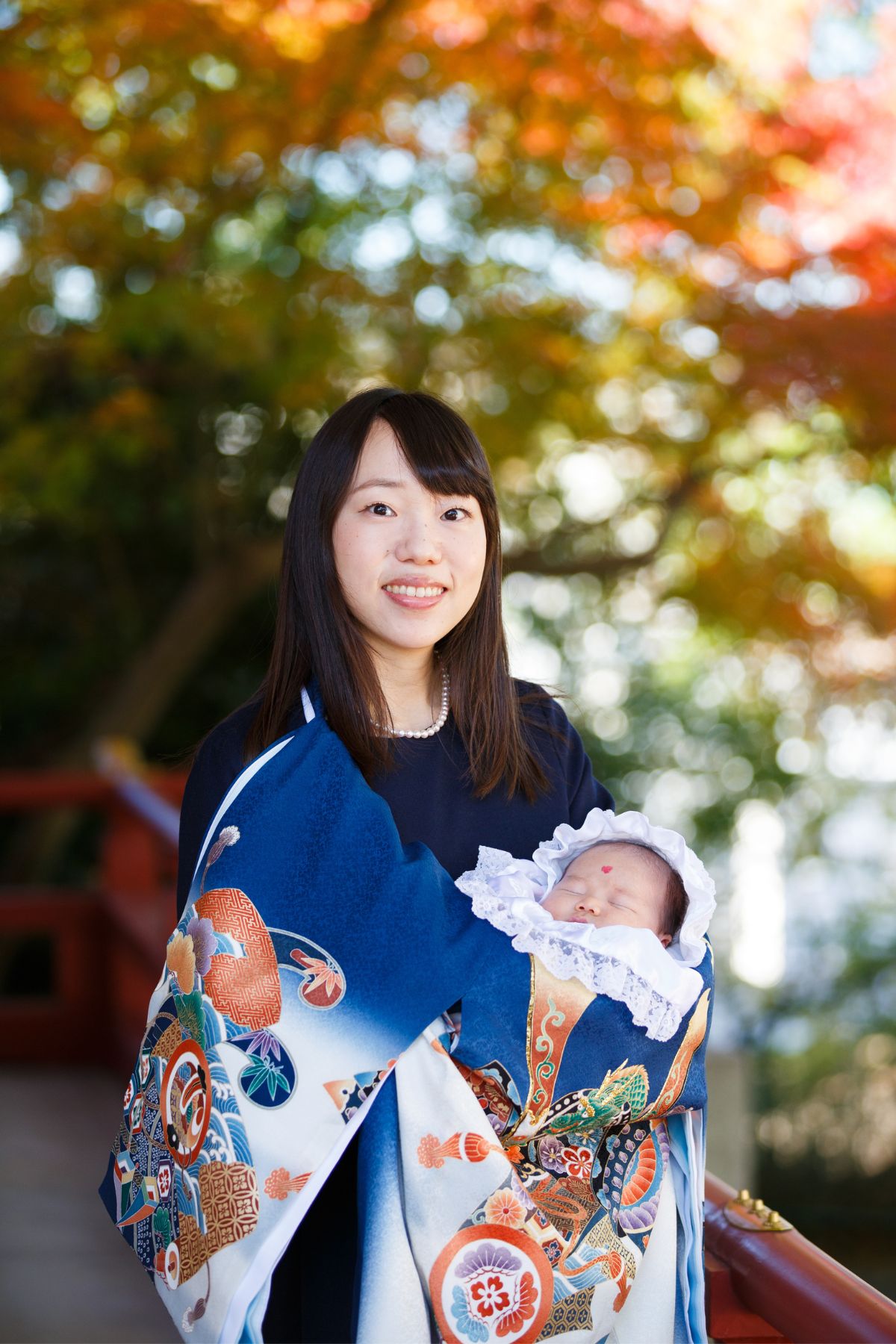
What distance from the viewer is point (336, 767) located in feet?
4.85

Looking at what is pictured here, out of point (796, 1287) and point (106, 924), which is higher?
point (796, 1287)

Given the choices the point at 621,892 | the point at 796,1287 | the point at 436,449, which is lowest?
the point at 796,1287

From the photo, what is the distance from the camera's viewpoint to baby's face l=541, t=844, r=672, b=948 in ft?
4.93

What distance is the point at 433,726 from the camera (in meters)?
1.70

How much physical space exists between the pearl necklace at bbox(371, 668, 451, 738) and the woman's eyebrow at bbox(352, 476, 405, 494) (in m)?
0.27

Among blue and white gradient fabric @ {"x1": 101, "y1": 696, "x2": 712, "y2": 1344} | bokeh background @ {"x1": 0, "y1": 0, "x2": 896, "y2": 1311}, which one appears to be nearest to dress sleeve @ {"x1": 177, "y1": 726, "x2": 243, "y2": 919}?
blue and white gradient fabric @ {"x1": 101, "y1": 696, "x2": 712, "y2": 1344}

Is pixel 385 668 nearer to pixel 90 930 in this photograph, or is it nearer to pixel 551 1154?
pixel 551 1154

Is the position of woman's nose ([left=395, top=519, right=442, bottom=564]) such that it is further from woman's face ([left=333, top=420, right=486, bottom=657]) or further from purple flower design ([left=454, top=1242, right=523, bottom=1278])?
purple flower design ([left=454, top=1242, right=523, bottom=1278])

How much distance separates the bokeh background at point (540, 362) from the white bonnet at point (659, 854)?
236cm

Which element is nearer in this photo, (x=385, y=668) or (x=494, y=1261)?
(x=494, y=1261)

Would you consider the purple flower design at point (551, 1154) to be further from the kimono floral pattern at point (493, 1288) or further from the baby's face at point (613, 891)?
the baby's face at point (613, 891)

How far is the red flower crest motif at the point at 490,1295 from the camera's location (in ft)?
4.36

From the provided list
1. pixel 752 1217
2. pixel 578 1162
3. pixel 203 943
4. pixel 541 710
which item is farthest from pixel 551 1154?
pixel 541 710

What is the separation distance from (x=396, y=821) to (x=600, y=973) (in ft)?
1.11
